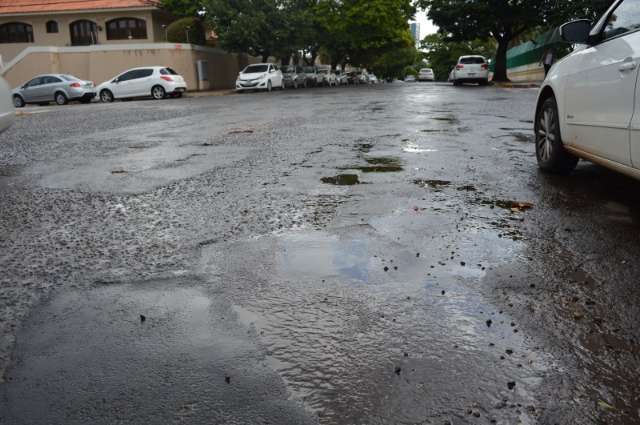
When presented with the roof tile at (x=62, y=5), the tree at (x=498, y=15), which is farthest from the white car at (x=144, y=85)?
the tree at (x=498, y=15)

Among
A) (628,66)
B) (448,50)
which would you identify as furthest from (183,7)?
(448,50)

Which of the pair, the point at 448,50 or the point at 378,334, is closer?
the point at 378,334

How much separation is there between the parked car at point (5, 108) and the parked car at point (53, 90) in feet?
66.3

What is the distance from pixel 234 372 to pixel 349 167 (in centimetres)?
448

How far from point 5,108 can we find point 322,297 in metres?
6.09

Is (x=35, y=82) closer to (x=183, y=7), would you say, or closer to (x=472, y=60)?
(x=183, y=7)

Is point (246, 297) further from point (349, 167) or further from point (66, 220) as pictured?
point (349, 167)

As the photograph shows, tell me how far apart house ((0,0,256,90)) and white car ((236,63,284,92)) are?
639 cm

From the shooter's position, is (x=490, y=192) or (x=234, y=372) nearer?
(x=234, y=372)

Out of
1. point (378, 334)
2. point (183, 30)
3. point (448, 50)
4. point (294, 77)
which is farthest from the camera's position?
point (448, 50)

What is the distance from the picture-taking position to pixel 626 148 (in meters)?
4.04

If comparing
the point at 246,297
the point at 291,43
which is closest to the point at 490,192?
the point at 246,297

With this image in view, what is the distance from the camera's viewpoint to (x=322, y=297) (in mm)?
2953

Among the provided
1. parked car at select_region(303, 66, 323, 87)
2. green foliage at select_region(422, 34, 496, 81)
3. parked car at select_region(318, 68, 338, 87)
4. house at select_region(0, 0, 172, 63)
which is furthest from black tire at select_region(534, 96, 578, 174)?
green foliage at select_region(422, 34, 496, 81)
